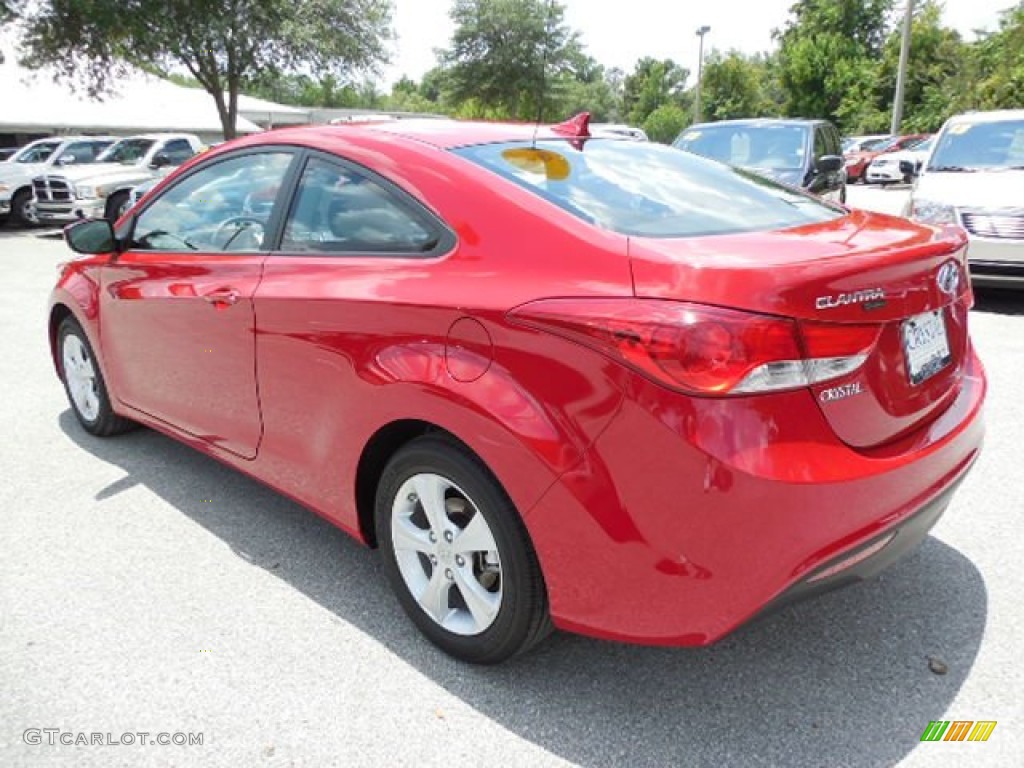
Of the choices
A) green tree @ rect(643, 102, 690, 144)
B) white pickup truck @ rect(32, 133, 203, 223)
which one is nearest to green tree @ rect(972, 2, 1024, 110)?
green tree @ rect(643, 102, 690, 144)

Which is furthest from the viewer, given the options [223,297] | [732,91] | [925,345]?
[732,91]

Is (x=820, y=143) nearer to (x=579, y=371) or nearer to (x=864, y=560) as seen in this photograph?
(x=864, y=560)

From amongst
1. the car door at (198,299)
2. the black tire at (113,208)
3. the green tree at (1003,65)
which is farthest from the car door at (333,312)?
the green tree at (1003,65)

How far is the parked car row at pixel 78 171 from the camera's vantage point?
50.5 feet

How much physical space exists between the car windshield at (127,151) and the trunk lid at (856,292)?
16.6 m

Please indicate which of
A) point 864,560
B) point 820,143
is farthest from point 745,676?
point 820,143

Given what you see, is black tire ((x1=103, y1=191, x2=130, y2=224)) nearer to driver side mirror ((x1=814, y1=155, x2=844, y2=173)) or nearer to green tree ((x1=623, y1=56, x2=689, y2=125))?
driver side mirror ((x1=814, y1=155, x2=844, y2=173))

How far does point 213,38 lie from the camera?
22.3 meters

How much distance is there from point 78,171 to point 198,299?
15.0 meters

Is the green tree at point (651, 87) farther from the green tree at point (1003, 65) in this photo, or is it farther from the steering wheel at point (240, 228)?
the steering wheel at point (240, 228)

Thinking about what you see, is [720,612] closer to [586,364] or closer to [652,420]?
[652,420]

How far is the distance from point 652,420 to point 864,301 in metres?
0.63

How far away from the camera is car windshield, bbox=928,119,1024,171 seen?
26.1ft

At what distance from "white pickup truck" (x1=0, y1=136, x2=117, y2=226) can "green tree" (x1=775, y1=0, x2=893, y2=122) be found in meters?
38.4
